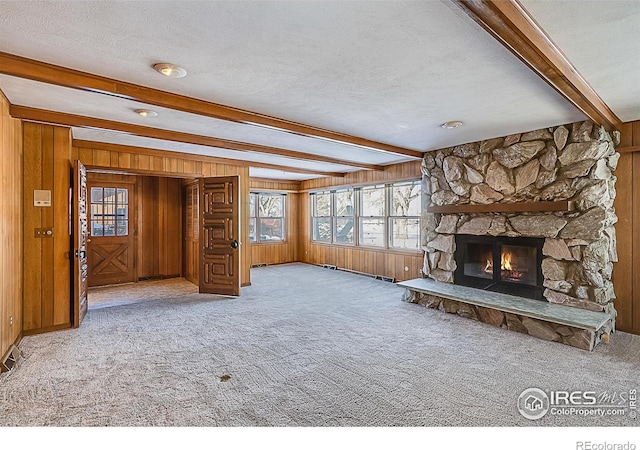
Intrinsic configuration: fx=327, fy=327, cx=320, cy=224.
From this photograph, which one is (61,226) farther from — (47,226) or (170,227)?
(170,227)

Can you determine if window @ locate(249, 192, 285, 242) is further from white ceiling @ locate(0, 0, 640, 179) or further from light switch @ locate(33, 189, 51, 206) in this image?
white ceiling @ locate(0, 0, 640, 179)

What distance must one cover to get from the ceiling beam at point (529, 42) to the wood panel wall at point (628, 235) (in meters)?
1.56

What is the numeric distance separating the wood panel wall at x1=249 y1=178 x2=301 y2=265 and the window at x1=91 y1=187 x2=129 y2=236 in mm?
3170

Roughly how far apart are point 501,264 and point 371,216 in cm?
342

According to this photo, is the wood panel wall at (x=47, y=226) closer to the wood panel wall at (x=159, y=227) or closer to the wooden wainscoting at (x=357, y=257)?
the wood panel wall at (x=159, y=227)

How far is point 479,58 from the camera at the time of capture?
237 centimetres

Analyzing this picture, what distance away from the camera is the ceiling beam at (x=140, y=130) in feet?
11.3

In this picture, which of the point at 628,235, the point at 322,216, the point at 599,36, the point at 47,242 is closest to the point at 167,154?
the point at 47,242

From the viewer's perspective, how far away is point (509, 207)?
178 inches

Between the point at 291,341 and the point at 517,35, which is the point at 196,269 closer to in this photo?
the point at 291,341

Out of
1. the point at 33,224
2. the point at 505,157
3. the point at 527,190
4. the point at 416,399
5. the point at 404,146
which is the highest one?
the point at 404,146

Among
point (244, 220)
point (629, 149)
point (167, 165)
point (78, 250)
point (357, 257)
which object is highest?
point (167, 165)

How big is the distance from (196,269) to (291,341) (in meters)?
3.96

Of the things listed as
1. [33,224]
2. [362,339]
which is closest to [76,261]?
[33,224]
